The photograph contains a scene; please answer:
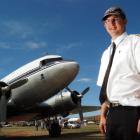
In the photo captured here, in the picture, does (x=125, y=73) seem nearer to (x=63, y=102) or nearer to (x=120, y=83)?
(x=120, y=83)

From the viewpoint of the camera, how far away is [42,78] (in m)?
20.7

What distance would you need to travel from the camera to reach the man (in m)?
3.37

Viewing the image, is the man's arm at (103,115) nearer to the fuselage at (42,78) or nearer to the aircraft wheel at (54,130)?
the fuselage at (42,78)

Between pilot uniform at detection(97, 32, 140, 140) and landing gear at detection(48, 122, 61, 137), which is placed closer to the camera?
pilot uniform at detection(97, 32, 140, 140)

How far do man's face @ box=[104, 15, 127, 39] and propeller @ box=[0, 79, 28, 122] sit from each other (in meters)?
17.2

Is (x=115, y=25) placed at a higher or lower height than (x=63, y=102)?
lower

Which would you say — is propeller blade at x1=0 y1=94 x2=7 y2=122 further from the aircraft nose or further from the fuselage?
the aircraft nose

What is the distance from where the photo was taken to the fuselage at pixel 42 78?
67.1 feet

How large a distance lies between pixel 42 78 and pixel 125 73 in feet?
56.6

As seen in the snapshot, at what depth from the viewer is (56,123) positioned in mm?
24766

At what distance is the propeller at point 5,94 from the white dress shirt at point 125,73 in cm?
1728

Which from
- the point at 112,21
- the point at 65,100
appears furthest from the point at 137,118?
the point at 65,100

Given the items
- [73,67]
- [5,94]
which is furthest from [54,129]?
[73,67]

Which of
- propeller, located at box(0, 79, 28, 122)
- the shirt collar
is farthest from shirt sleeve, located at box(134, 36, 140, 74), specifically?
propeller, located at box(0, 79, 28, 122)
